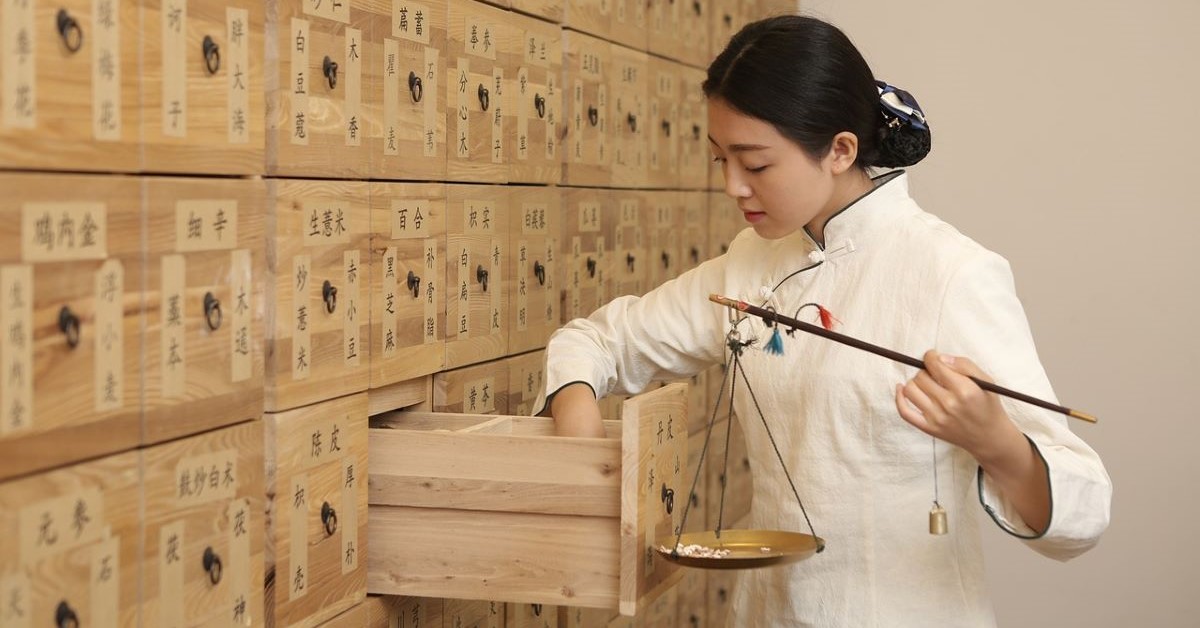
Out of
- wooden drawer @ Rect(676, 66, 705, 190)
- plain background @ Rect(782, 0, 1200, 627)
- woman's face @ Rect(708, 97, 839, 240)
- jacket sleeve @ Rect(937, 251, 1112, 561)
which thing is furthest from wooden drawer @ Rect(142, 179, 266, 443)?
plain background @ Rect(782, 0, 1200, 627)

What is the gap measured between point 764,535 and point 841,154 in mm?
529

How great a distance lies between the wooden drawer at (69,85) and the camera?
1285 mm

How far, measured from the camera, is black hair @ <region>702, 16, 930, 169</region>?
1778mm

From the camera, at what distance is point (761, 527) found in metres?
1.93

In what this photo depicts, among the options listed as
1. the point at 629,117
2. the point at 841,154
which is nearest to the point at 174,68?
the point at 841,154

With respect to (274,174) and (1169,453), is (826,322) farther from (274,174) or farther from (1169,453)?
(1169,453)

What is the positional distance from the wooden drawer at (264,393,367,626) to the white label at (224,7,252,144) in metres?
0.37

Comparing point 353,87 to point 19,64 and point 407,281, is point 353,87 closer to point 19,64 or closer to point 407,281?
point 407,281

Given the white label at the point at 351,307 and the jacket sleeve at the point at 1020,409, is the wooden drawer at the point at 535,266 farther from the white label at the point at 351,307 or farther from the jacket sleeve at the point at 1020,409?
the jacket sleeve at the point at 1020,409

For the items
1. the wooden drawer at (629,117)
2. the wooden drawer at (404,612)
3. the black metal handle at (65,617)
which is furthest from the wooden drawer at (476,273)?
the black metal handle at (65,617)

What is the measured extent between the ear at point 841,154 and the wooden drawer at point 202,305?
755 mm

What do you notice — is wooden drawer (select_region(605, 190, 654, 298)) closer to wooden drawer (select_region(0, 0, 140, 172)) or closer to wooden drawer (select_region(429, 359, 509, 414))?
wooden drawer (select_region(429, 359, 509, 414))

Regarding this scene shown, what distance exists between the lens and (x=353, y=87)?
187 centimetres

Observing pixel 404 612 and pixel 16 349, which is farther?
pixel 404 612
